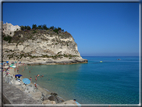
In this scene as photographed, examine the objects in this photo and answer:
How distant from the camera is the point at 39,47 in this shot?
151 feet

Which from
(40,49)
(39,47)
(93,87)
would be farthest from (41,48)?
(93,87)

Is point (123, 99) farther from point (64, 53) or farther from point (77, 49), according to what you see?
point (77, 49)

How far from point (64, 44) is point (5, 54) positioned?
23.7 meters

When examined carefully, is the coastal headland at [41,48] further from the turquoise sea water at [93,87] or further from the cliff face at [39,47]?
the turquoise sea water at [93,87]

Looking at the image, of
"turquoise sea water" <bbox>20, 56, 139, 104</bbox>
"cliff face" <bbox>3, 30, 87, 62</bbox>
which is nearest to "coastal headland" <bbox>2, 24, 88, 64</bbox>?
"cliff face" <bbox>3, 30, 87, 62</bbox>

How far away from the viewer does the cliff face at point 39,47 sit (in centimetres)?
4308

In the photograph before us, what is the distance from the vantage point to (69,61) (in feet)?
146

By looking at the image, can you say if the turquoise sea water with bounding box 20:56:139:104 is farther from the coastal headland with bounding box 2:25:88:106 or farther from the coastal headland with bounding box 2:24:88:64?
the coastal headland with bounding box 2:24:88:64

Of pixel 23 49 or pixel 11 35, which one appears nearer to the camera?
pixel 23 49

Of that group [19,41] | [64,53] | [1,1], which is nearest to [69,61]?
[64,53]

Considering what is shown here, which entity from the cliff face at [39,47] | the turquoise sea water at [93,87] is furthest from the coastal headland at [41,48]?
the turquoise sea water at [93,87]

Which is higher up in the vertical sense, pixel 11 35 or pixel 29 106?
pixel 11 35

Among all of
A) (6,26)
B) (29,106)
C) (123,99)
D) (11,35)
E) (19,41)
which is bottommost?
(123,99)

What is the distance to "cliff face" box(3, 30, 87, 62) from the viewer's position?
4308 cm
